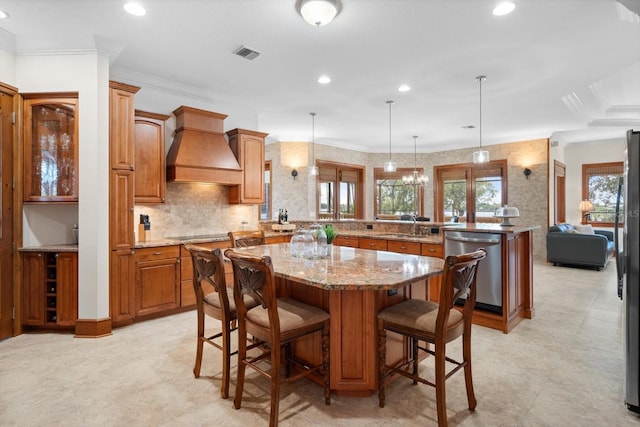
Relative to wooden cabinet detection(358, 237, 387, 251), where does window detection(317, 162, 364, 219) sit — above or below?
above

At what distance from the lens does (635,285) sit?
206 cm

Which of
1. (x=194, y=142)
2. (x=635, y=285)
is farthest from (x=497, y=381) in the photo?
(x=194, y=142)

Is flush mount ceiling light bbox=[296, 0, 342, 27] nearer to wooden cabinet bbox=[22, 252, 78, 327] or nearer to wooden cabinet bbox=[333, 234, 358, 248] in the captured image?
wooden cabinet bbox=[333, 234, 358, 248]

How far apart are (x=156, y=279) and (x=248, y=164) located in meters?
2.05

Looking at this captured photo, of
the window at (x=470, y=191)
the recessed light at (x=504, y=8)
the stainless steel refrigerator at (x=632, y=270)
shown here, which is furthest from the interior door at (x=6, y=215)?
the window at (x=470, y=191)

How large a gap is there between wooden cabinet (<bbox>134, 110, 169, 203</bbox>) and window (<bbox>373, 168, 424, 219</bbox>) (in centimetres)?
611

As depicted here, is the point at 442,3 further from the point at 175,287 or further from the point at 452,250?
the point at 175,287

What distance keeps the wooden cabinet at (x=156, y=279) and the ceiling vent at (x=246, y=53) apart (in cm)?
230

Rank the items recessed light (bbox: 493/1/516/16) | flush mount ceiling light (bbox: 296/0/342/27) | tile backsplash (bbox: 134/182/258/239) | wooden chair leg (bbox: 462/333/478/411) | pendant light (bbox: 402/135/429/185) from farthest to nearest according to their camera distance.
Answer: pendant light (bbox: 402/135/429/185), tile backsplash (bbox: 134/182/258/239), recessed light (bbox: 493/1/516/16), flush mount ceiling light (bbox: 296/0/342/27), wooden chair leg (bbox: 462/333/478/411)

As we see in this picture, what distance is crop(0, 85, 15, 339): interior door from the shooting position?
126 inches

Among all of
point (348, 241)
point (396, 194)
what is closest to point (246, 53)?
point (348, 241)

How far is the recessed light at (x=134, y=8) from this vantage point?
8.71 feet

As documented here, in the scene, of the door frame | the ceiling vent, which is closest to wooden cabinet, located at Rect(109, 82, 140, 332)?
the door frame

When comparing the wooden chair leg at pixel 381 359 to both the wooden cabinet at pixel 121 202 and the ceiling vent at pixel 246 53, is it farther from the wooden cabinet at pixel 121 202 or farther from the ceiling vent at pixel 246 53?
the ceiling vent at pixel 246 53
